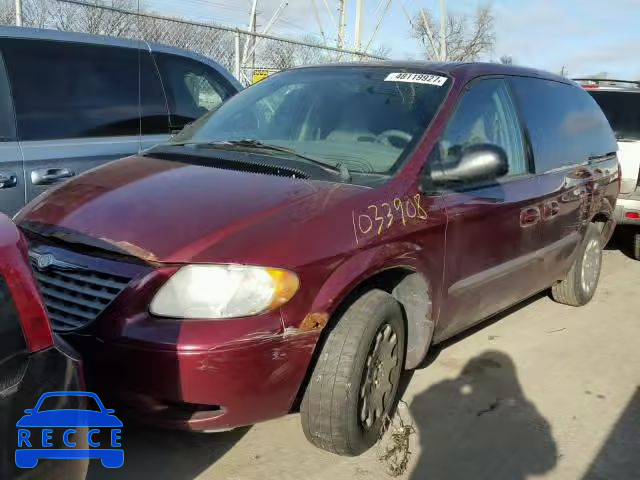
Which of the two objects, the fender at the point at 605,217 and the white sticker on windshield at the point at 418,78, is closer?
the white sticker on windshield at the point at 418,78

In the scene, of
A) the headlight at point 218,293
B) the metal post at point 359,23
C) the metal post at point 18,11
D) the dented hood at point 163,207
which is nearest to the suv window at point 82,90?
the dented hood at point 163,207

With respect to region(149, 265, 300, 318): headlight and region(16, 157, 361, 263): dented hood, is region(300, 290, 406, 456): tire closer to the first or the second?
region(149, 265, 300, 318): headlight

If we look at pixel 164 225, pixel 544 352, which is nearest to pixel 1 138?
pixel 164 225

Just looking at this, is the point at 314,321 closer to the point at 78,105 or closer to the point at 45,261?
the point at 45,261

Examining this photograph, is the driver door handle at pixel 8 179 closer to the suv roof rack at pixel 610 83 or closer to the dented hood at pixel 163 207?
the dented hood at pixel 163 207

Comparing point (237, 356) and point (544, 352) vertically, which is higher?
point (237, 356)

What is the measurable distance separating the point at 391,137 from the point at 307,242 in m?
1.05

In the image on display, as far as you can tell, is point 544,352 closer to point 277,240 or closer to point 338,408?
point 338,408

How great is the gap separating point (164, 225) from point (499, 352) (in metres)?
2.64

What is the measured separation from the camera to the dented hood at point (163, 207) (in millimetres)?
2584

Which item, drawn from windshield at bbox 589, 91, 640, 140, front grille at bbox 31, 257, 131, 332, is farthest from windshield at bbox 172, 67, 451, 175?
windshield at bbox 589, 91, 640, 140

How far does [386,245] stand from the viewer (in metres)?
2.97

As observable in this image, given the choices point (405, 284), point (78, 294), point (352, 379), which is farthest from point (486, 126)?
point (78, 294)

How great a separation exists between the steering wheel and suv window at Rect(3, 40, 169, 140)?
2.13m
